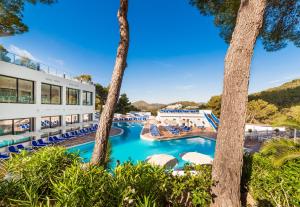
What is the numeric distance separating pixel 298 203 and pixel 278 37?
26.7ft

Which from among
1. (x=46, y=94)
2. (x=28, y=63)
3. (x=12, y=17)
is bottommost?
(x=46, y=94)

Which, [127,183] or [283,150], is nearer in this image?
[127,183]

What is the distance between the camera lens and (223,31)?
9.02 metres

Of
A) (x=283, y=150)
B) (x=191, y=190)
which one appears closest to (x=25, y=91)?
(x=191, y=190)

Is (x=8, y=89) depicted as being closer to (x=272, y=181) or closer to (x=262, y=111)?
(x=272, y=181)

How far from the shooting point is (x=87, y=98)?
23.5 metres

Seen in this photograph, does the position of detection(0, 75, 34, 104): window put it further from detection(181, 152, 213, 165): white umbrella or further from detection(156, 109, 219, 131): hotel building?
detection(156, 109, 219, 131): hotel building

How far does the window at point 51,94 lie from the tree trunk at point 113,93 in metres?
13.5

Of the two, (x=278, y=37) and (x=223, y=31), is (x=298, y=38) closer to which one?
(x=278, y=37)

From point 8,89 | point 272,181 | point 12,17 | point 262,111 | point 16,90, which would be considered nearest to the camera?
point 272,181

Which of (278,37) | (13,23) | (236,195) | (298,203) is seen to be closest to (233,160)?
(236,195)

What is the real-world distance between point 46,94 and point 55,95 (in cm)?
152

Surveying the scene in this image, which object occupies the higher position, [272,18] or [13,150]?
[272,18]

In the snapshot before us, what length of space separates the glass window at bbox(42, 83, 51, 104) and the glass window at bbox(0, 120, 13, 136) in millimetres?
3227
